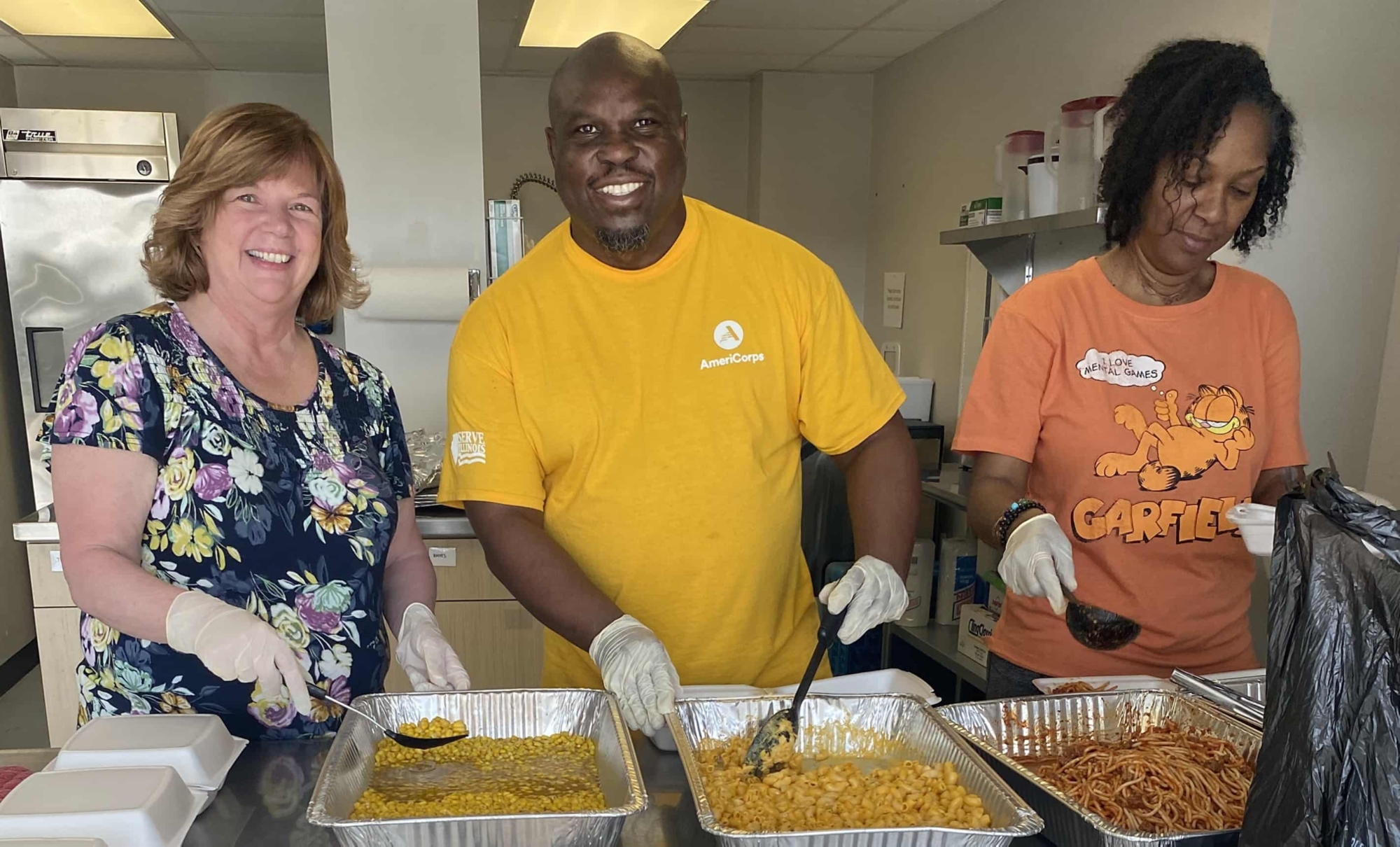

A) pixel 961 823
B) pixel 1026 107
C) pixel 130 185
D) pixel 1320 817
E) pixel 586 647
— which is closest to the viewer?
pixel 1320 817

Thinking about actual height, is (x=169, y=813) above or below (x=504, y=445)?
below

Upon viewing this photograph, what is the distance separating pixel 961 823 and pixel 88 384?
126 cm

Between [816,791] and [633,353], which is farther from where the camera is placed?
[633,353]

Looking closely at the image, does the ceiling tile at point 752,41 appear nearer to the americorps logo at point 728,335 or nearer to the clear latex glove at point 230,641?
the americorps logo at point 728,335

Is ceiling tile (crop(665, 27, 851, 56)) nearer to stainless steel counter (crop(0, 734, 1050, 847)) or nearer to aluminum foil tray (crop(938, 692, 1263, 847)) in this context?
aluminum foil tray (crop(938, 692, 1263, 847))

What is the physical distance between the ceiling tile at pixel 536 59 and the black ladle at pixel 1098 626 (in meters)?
3.95

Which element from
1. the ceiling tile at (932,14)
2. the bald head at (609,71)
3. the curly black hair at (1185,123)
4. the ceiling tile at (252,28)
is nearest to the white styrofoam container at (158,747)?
the bald head at (609,71)

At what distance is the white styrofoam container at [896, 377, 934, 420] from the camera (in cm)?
441

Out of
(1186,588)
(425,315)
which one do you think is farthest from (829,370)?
(425,315)

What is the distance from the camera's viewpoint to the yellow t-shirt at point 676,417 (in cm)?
152

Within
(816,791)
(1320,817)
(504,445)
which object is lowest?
(816,791)

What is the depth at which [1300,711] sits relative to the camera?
87 cm

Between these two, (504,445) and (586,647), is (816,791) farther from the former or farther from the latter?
(504,445)

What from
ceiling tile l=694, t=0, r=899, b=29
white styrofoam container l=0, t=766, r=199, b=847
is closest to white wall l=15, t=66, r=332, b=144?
ceiling tile l=694, t=0, r=899, b=29
